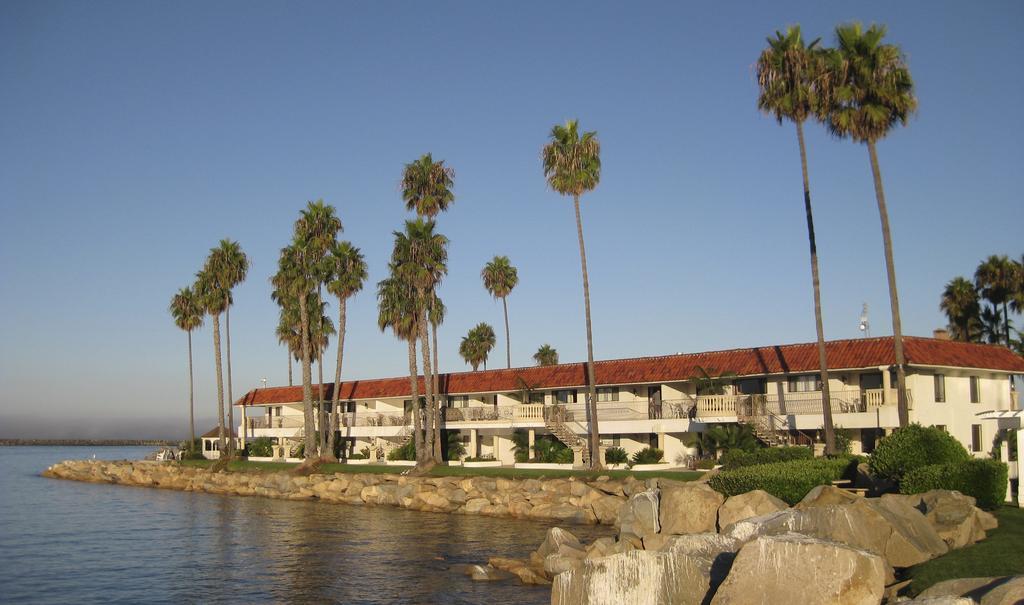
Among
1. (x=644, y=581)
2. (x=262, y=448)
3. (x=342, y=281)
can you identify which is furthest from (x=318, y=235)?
(x=644, y=581)

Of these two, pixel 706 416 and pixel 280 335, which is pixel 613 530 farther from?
pixel 280 335

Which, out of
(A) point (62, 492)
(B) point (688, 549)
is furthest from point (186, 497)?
(B) point (688, 549)

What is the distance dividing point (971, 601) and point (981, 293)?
Answer: 5256 centimetres

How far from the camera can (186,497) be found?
51.6 m

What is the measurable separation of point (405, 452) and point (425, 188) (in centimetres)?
1611

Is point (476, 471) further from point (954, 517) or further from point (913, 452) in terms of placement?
point (954, 517)

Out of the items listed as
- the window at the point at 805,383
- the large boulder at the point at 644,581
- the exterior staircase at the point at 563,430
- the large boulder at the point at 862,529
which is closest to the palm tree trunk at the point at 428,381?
the exterior staircase at the point at 563,430

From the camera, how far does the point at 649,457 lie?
41656 millimetres

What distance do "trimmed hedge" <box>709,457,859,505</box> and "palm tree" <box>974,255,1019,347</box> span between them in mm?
35152

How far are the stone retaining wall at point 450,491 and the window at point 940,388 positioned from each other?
13.7 m

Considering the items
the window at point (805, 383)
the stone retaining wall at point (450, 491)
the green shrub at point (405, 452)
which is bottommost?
the stone retaining wall at point (450, 491)

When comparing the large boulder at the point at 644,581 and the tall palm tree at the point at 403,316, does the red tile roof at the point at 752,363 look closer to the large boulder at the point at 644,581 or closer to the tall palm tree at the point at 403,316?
the tall palm tree at the point at 403,316

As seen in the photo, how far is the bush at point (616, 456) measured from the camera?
42.7 meters

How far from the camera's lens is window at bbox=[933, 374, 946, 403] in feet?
123
